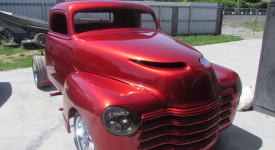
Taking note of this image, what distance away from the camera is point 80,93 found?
7.75 feet

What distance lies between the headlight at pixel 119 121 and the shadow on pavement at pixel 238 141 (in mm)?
1597

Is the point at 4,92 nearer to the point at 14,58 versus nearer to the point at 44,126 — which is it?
the point at 44,126

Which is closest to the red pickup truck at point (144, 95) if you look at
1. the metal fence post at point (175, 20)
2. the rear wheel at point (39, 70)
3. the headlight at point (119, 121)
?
the headlight at point (119, 121)

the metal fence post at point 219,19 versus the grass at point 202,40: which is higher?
the metal fence post at point 219,19

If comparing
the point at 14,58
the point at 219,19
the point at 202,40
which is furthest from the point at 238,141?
the point at 219,19

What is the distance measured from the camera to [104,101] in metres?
2.07

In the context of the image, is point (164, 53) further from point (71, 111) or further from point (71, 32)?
point (71, 32)

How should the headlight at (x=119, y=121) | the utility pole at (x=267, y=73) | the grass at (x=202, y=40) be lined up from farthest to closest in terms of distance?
the grass at (x=202, y=40)
the utility pole at (x=267, y=73)
the headlight at (x=119, y=121)

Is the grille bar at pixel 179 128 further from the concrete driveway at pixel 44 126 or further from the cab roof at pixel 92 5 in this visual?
the cab roof at pixel 92 5

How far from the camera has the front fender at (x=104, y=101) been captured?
203cm

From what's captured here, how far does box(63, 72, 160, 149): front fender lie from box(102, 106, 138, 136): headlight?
1.5 inches

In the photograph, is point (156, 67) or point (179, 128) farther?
point (156, 67)

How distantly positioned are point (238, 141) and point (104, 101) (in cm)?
212

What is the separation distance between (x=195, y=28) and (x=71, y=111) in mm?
15852
